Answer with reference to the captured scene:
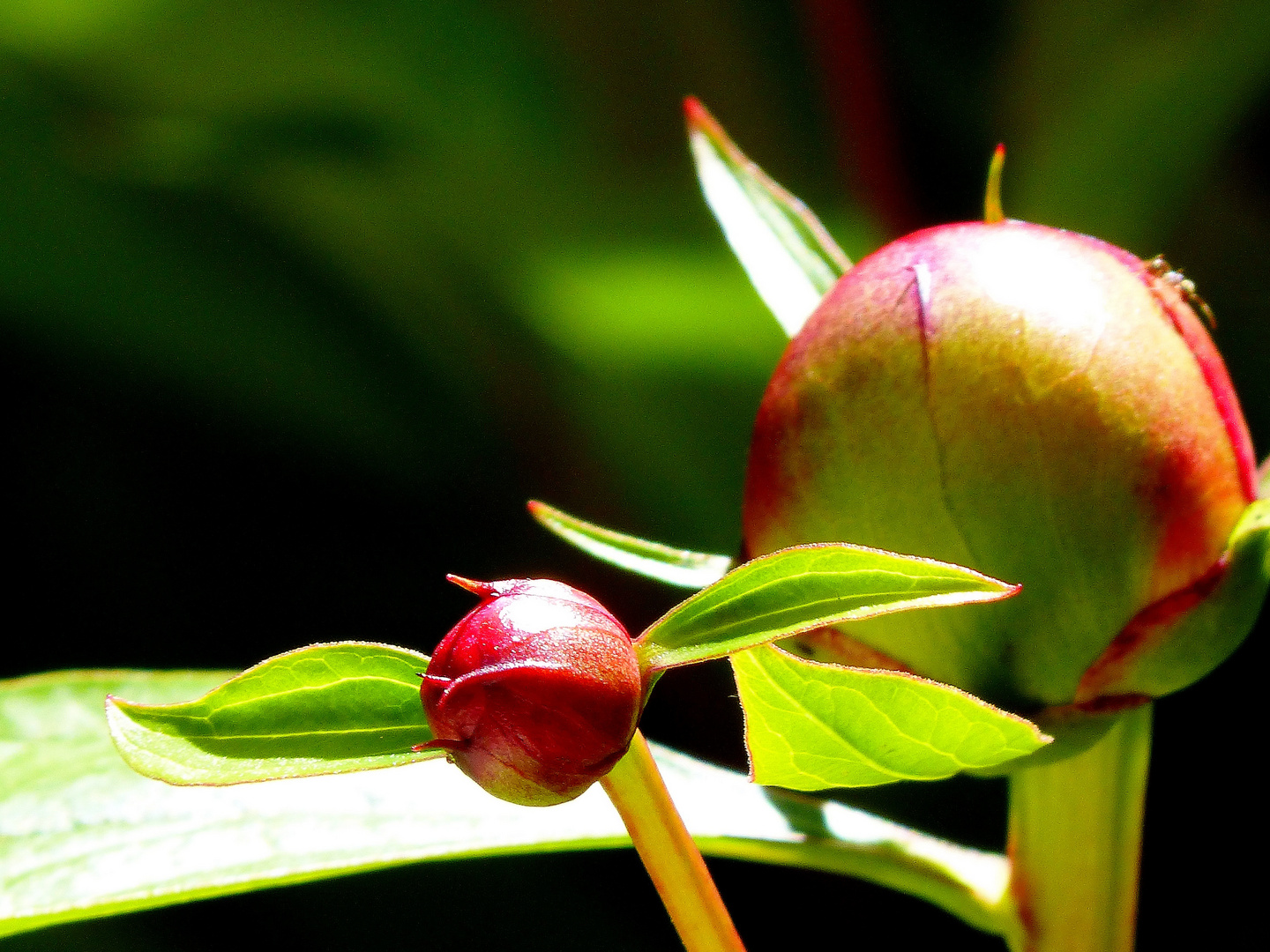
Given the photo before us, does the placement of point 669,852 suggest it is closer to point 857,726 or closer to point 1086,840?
point 857,726

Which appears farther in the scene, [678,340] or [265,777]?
[678,340]

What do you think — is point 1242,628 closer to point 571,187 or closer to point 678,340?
point 678,340

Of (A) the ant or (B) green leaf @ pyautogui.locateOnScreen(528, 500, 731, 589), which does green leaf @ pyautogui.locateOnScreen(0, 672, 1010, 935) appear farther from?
(A) the ant

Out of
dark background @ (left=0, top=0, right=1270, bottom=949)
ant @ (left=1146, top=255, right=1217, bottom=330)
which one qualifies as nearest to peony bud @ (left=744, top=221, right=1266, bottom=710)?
ant @ (left=1146, top=255, right=1217, bottom=330)

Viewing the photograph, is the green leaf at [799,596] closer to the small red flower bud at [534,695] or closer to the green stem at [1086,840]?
the small red flower bud at [534,695]

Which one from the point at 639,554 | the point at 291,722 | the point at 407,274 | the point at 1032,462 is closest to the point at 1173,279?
the point at 1032,462

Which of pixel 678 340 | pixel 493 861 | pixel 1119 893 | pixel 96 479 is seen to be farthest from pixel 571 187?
pixel 1119 893
